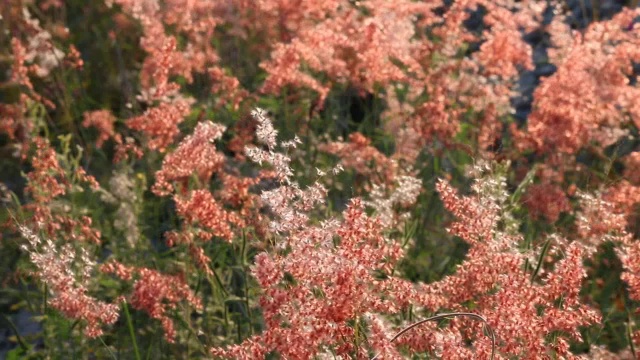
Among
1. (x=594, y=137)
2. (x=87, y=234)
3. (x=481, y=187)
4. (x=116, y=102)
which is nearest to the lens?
(x=481, y=187)

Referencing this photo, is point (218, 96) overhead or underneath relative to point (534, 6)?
underneath

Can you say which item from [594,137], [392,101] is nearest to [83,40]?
[392,101]

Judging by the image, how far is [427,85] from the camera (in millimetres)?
4988

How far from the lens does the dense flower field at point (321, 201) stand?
256cm

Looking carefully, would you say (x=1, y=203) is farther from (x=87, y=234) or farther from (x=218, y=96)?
(x=87, y=234)

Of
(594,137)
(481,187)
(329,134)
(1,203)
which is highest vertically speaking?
(481,187)

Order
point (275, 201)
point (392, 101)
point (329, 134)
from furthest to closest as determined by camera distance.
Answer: point (329, 134), point (392, 101), point (275, 201)

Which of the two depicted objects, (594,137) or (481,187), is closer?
(481,187)

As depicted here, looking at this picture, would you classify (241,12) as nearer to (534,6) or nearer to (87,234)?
(534,6)

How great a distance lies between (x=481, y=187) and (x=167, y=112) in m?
1.37

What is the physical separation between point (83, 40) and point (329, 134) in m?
2.06

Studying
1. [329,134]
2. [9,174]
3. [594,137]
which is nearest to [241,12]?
[329,134]

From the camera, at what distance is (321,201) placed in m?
2.51

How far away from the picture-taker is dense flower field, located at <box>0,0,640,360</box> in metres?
2.56
